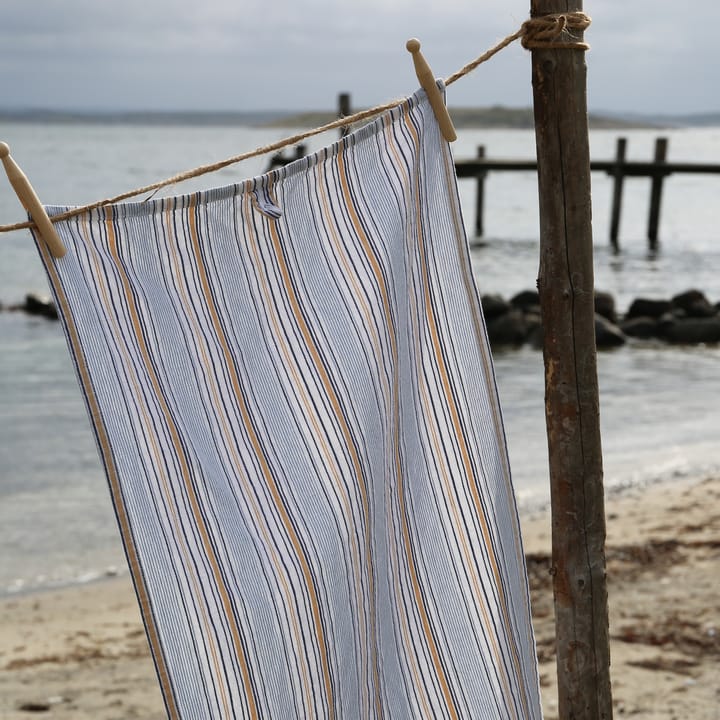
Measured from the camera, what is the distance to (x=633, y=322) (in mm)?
16234

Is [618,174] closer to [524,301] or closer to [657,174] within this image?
[657,174]

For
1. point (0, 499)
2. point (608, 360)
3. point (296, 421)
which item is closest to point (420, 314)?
point (296, 421)

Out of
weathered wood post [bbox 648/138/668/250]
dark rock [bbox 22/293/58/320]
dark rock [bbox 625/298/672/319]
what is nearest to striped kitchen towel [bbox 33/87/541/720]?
dark rock [bbox 625/298/672/319]

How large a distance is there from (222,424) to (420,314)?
0.49 metres

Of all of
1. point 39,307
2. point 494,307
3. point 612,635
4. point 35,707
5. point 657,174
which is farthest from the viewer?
point 657,174

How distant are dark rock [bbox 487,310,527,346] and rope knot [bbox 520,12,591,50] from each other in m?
13.4

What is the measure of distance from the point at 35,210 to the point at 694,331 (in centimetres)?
1495

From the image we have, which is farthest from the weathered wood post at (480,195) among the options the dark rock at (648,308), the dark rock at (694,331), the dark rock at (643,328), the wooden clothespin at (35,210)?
the wooden clothespin at (35,210)

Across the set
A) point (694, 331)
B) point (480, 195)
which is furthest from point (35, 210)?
point (480, 195)

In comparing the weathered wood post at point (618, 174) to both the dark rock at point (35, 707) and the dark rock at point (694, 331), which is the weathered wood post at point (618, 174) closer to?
the dark rock at point (694, 331)

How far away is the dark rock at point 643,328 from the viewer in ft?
52.7

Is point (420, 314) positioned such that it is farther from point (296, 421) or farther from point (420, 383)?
point (296, 421)

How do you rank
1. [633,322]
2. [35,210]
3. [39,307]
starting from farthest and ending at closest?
[39,307] → [633,322] → [35,210]

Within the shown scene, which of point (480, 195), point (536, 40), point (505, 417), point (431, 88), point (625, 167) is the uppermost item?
point (625, 167)
